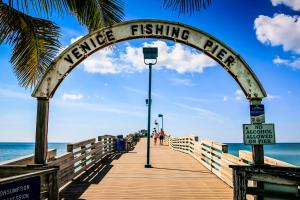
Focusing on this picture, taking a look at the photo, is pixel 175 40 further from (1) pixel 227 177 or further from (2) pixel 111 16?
(1) pixel 227 177

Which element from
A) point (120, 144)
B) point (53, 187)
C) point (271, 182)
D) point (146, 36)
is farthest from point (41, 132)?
point (120, 144)

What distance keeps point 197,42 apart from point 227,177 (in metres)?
4.58

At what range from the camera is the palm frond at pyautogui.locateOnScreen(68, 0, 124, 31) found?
870 cm

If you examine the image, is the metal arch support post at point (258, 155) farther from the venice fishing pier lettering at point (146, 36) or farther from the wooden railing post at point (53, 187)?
the wooden railing post at point (53, 187)

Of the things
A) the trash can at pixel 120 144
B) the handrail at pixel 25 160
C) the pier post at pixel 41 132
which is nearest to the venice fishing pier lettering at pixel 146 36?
the pier post at pixel 41 132

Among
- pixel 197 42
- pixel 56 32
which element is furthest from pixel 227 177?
pixel 56 32

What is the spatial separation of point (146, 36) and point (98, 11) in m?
1.90

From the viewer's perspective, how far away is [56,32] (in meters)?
9.12

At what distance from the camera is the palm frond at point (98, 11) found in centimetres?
870

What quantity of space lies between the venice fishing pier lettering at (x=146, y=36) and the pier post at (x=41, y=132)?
43.3 inches

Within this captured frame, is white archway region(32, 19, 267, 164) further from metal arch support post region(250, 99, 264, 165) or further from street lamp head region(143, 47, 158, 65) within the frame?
street lamp head region(143, 47, 158, 65)

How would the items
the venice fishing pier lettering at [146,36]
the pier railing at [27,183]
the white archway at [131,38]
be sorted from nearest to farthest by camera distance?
the pier railing at [27,183]
the white archway at [131,38]
the venice fishing pier lettering at [146,36]

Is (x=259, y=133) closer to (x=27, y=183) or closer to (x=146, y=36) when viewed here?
(x=146, y=36)

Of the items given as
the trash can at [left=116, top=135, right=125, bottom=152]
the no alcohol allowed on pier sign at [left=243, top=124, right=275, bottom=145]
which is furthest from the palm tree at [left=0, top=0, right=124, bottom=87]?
the trash can at [left=116, top=135, right=125, bottom=152]
